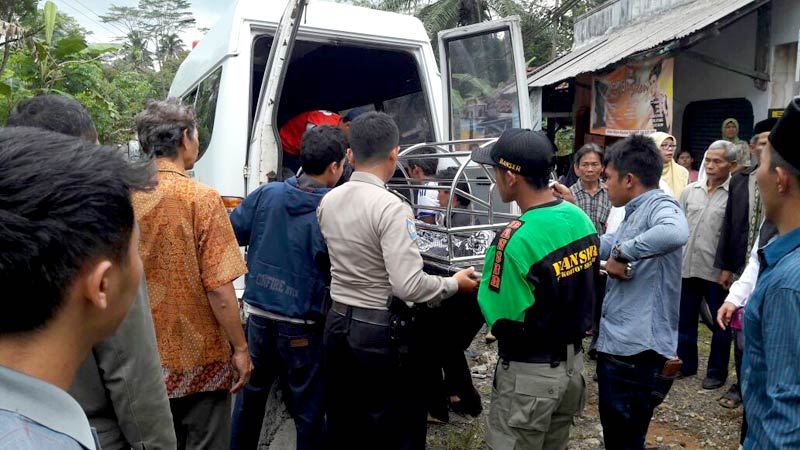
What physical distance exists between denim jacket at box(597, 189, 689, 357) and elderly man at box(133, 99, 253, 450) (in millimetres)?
1604

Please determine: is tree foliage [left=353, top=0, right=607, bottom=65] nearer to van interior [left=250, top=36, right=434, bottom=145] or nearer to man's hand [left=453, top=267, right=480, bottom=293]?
van interior [left=250, top=36, right=434, bottom=145]

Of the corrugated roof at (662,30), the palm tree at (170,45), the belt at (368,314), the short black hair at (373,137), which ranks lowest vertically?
the belt at (368,314)

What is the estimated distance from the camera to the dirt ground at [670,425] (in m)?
3.47

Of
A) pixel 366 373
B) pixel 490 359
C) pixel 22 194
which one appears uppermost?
pixel 22 194

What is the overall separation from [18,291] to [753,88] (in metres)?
8.60

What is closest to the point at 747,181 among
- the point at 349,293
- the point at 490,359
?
the point at 490,359

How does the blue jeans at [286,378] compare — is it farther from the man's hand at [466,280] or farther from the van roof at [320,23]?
the van roof at [320,23]

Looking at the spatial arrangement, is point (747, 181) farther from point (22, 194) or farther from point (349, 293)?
point (22, 194)

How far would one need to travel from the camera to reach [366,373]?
259 centimetres

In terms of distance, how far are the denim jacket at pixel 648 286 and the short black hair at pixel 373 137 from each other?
111 cm

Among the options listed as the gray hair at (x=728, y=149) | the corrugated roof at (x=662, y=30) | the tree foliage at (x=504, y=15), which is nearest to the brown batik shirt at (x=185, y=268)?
the gray hair at (x=728, y=149)

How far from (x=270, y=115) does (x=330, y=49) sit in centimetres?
192

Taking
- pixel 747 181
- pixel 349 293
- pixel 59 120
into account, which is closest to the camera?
pixel 59 120

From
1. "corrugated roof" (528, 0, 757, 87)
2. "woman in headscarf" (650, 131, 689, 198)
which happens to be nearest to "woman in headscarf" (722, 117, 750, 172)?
"woman in headscarf" (650, 131, 689, 198)
